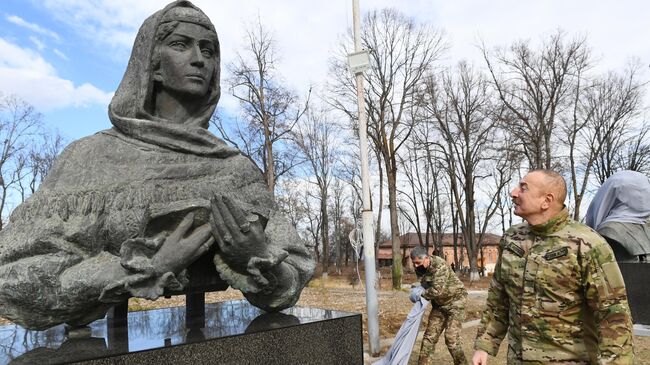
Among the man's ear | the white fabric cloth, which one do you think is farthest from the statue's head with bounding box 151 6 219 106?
the white fabric cloth

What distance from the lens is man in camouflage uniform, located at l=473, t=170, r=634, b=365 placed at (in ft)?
8.34

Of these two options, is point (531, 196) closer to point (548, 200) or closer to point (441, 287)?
point (548, 200)

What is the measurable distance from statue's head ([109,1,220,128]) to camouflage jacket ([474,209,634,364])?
2.25 metres

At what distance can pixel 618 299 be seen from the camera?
2.49 metres

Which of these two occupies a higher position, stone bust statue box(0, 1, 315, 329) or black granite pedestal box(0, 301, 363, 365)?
stone bust statue box(0, 1, 315, 329)

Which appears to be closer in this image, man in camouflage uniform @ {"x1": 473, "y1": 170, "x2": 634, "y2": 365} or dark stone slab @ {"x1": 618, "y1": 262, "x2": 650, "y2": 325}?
man in camouflage uniform @ {"x1": 473, "y1": 170, "x2": 634, "y2": 365}

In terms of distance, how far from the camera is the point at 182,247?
8.60 feet

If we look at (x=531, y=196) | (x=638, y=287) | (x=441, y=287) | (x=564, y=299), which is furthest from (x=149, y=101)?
(x=638, y=287)

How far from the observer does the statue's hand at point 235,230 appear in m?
2.61

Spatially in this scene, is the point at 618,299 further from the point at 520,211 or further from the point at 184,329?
the point at 184,329

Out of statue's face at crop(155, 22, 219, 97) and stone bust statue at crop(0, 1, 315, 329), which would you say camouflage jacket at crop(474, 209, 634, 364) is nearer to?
stone bust statue at crop(0, 1, 315, 329)

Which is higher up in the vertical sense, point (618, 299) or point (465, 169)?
point (465, 169)

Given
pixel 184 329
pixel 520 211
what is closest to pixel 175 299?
pixel 184 329

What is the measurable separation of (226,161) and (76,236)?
1.00 m
